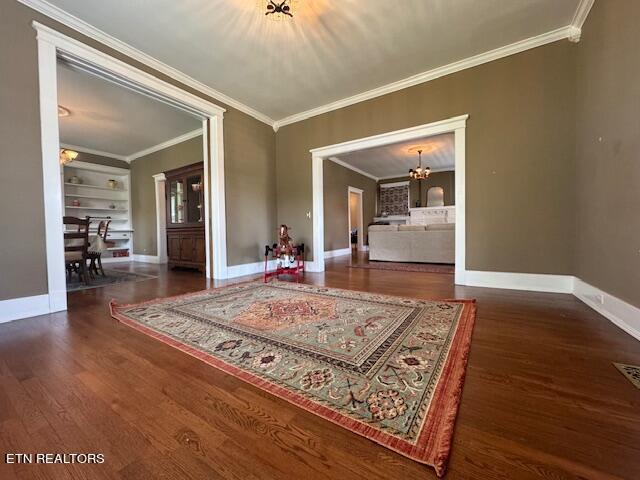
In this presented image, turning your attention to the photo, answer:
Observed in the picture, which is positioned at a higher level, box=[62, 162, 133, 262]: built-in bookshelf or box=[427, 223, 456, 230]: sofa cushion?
box=[62, 162, 133, 262]: built-in bookshelf

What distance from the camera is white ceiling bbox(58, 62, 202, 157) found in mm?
3566

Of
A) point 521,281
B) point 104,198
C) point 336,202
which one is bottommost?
point 521,281

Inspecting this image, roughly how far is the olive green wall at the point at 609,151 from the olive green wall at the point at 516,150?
0.13m

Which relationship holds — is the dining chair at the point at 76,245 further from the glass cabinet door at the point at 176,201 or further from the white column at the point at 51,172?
the glass cabinet door at the point at 176,201

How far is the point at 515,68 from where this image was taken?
2.93m

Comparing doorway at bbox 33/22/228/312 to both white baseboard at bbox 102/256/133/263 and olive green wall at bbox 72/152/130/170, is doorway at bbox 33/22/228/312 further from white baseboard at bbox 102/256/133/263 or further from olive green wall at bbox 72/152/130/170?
white baseboard at bbox 102/256/133/263

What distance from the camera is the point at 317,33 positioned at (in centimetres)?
268

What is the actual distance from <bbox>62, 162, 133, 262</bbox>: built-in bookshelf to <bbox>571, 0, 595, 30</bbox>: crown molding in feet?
28.9

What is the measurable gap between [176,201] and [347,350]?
4879 millimetres

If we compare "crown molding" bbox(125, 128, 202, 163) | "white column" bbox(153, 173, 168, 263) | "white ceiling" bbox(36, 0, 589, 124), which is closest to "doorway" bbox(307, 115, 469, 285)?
"white ceiling" bbox(36, 0, 589, 124)

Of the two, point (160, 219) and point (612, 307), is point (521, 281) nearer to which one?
point (612, 307)

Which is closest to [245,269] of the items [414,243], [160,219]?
[160,219]

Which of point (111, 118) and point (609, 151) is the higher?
point (111, 118)

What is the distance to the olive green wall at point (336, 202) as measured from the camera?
21.8 ft
